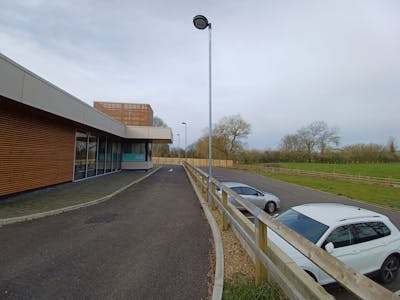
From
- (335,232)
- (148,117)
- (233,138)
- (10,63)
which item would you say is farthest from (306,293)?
(233,138)

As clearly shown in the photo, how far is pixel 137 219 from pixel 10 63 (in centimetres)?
601

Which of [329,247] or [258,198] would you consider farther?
[258,198]

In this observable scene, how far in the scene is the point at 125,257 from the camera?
391 cm

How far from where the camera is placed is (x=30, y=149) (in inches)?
352

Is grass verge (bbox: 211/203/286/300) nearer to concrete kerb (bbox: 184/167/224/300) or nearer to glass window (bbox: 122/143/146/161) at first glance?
concrete kerb (bbox: 184/167/224/300)

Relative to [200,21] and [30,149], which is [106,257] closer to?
[200,21]

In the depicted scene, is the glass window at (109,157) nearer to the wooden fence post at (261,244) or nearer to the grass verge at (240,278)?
the grass verge at (240,278)

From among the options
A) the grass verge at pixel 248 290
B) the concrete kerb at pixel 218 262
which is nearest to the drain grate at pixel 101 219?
the concrete kerb at pixel 218 262

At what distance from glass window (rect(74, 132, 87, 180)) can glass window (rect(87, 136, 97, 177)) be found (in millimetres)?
635

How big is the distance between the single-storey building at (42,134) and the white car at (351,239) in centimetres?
848

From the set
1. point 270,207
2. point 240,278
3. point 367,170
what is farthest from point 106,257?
point 367,170

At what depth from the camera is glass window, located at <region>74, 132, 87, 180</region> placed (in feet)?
43.3

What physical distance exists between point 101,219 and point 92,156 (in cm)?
1071

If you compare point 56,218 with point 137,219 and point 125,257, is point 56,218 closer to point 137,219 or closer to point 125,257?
point 137,219
